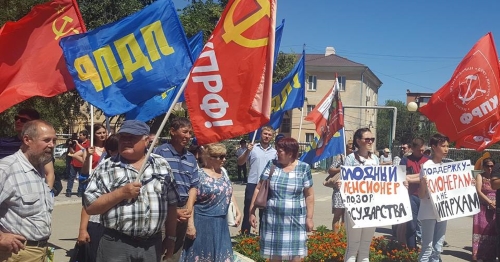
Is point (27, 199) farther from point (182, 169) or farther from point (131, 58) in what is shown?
point (131, 58)

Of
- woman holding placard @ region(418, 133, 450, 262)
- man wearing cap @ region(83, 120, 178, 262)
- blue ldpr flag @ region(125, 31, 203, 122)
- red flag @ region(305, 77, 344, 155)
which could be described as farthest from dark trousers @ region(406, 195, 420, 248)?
man wearing cap @ region(83, 120, 178, 262)

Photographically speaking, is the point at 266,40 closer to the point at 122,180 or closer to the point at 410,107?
the point at 122,180

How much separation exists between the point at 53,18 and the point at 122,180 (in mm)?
3883

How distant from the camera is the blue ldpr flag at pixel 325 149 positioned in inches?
387

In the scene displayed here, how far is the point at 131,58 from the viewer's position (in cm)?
666

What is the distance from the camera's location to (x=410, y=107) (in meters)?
23.3

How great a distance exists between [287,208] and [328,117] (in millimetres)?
3816

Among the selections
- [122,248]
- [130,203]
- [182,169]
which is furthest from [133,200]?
[182,169]

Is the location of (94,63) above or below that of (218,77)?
above

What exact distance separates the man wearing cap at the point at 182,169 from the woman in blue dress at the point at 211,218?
0.14m

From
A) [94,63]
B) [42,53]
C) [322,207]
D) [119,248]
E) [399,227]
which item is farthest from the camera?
[322,207]

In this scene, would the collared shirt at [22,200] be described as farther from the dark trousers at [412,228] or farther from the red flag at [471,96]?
the dark trousers at [412,228]

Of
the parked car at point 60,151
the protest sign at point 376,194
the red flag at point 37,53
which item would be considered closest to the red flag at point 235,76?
the protest sign at point 376,194

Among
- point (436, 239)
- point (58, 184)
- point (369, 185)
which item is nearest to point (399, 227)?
point (436, 239)
